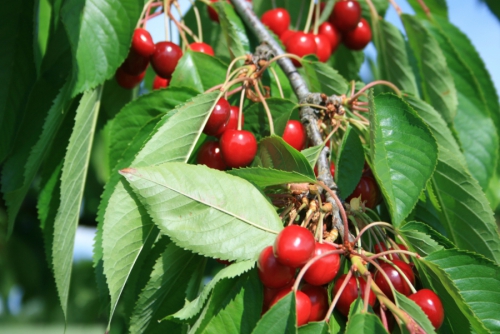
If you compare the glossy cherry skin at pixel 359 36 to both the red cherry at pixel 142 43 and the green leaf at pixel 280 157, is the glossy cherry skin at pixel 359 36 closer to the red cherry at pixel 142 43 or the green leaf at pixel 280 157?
the red cherry at pixel 142 43

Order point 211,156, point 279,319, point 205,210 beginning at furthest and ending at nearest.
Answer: point 211,156, point 205,210, point 279,319

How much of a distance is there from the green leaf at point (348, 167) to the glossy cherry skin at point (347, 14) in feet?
2.42

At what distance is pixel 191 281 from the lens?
1103 millimetres

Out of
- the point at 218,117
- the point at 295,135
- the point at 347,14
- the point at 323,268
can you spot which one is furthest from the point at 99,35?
the point at 347,14

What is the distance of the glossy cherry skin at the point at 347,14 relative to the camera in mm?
1747

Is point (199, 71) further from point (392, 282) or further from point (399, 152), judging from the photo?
point (392, 282)

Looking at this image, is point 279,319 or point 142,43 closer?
point 279,319

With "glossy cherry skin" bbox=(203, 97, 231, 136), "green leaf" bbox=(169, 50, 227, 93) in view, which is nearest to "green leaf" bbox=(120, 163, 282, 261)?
"glossy cherry skin" bbox=(203, 97, 231, 136)

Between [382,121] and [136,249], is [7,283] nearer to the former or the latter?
[136,249]

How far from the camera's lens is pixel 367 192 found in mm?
1184

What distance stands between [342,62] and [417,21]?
14.7 inches

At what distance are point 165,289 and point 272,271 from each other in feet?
0.99

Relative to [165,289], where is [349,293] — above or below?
above

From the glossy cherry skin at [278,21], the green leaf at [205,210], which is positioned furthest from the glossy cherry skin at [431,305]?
the glossy cherry skin at [278,21]
